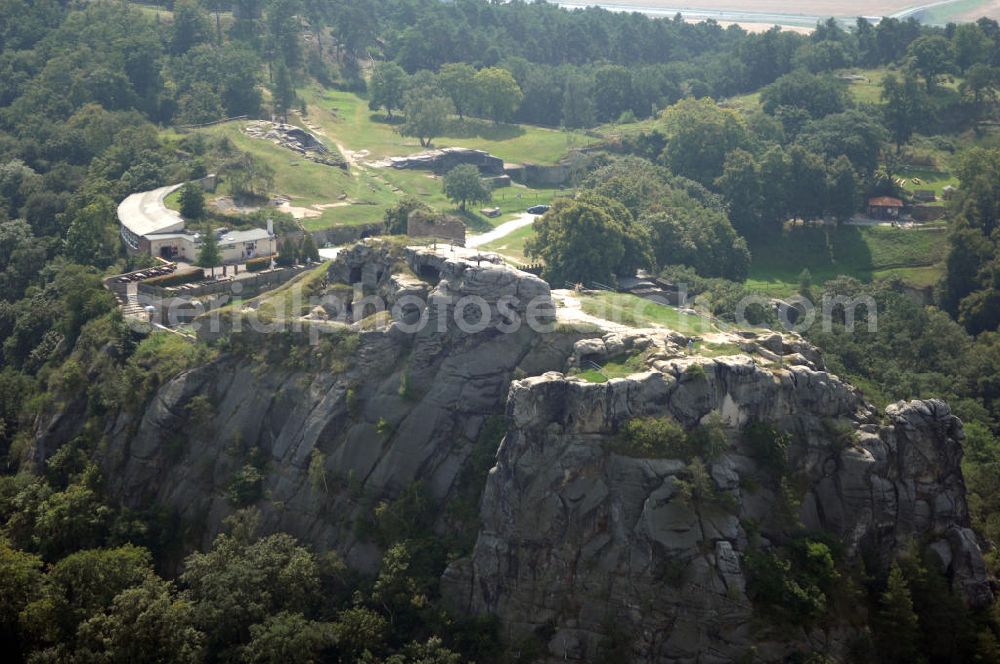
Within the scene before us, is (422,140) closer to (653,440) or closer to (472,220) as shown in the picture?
(472,220)

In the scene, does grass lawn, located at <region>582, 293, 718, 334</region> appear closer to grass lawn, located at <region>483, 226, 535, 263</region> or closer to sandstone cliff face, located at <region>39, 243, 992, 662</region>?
sandstone cliff face, located at <region>39, 243, 992, 662</region>

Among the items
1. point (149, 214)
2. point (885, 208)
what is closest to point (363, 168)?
point (149, 214)

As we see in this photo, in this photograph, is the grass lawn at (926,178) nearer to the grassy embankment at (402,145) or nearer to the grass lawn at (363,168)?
the grassy embankment at (402,145)

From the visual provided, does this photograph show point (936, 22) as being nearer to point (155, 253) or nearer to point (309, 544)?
point (155, 253)

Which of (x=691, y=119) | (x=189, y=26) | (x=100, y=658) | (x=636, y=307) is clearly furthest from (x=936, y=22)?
(x=100, y=658)

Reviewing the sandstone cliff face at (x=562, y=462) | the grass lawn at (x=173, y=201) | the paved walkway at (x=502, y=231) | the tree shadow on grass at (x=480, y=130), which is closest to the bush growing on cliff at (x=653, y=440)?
the sandstone cliff face at (x=562, y=462)
